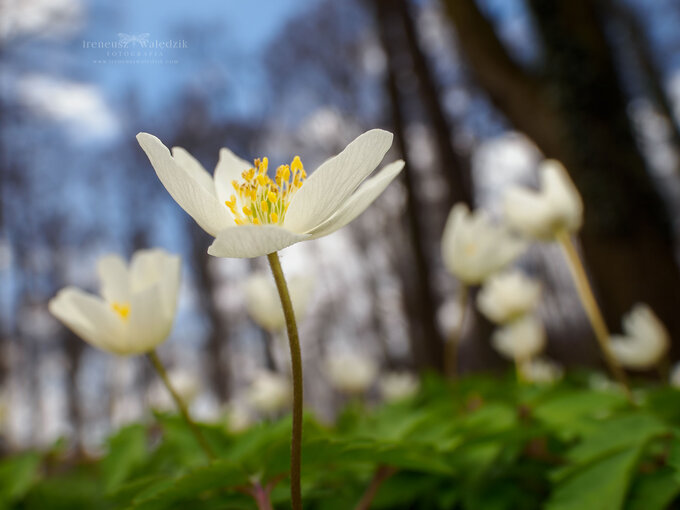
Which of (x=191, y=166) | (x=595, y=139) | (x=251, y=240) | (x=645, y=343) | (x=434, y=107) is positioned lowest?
(x=645, y=343)

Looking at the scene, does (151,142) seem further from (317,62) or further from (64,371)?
(64,371)

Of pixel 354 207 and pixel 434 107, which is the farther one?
pixel 434 107

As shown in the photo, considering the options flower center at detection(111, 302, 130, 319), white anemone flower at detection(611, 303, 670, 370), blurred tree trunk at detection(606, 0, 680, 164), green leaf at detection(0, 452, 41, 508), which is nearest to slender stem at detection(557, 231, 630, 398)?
white anemone flower at detection(611, 303, 670, 370)

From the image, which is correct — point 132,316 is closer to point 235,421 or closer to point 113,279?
point 113,279

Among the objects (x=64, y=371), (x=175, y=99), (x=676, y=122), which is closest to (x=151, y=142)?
(x=175, y=99)

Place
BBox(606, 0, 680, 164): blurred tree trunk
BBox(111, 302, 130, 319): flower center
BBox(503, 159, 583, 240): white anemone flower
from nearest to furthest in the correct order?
BBox(111, 302, 130, 319): flower center < BBox(503, 159, 583, 240): white anemone flower < BBox(606, 0, 680, 164): blurred tree trunk

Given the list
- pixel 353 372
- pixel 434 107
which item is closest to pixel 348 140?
pixel 434 107

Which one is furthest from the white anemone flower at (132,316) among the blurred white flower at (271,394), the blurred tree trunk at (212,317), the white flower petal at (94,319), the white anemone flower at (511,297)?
the blurred tree trunk at (212,317)

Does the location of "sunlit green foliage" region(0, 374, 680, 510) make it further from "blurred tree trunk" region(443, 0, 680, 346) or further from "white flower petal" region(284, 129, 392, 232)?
"blurred tree trunk" region(443, 0, 680, 346)
